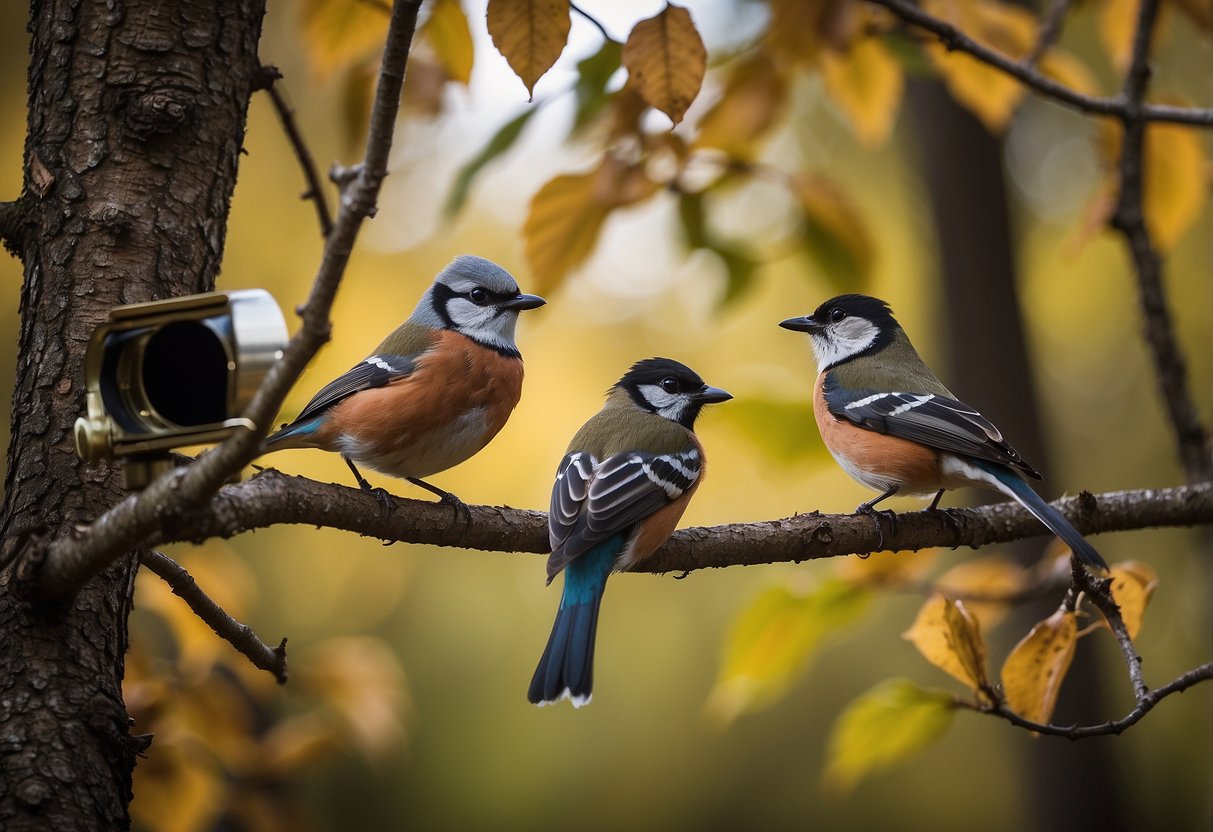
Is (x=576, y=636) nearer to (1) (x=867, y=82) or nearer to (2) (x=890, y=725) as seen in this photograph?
(2) (x=890, y=725)

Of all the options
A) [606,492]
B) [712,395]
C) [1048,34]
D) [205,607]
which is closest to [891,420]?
[712,395]

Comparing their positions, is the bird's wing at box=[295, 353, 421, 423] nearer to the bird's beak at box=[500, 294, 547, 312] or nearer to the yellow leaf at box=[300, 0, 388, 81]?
the bird's beak at box=[500, 294, 547, 312]

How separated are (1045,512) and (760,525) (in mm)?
948

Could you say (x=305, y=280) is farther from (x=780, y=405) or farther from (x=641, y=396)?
(x=780, y=405)

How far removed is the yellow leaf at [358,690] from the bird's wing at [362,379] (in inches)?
42.9

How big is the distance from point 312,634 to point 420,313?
5442 mm

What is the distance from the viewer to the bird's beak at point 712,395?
15.2 ft

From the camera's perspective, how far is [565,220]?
138 inches

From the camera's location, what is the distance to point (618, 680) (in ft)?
29.9

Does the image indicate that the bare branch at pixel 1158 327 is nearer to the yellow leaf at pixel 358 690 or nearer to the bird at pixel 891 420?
the bird at pixel 891 420

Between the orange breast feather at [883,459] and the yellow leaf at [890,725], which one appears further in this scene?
the orange breast feather at [883,459]

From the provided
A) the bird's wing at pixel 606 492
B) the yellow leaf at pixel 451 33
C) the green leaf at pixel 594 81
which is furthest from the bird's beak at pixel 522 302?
the yellow leaf at pixel 451 33

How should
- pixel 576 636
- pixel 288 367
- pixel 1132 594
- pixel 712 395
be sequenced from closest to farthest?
pixel 288 367
pixel 1132 594
pixel 576 636
pixel 712 395

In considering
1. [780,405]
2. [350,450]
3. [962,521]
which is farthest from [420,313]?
[962,521]
